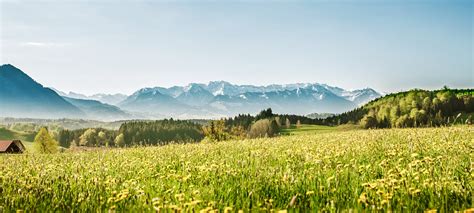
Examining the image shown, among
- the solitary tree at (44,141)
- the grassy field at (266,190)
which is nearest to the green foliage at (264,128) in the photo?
the solitary tree at (44,141)

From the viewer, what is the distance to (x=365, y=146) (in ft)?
38.8

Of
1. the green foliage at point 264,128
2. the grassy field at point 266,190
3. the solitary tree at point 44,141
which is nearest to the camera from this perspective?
the grassy field at point 266,190

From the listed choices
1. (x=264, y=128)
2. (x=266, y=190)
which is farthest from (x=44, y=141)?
(x=266, y=190)

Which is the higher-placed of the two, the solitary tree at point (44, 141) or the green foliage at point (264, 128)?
the green foliage at point (264, 128)

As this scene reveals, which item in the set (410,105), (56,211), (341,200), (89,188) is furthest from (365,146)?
(410,105)

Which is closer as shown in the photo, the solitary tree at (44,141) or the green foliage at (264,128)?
the solitary tree at (44,141)

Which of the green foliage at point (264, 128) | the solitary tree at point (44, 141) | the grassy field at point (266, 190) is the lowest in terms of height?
the solitary tree at point (44, 141)

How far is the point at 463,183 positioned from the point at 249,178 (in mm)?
3313

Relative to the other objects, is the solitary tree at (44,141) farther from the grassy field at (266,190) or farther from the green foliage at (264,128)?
the grassy field at (266,190)

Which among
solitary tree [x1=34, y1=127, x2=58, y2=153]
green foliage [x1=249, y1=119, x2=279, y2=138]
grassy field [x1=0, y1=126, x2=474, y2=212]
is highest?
green foliage [x1=249, y1=119, x2=279, y2=138]

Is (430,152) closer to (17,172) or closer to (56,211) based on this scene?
(56,211)

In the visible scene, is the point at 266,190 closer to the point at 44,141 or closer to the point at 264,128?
the point at 44,141

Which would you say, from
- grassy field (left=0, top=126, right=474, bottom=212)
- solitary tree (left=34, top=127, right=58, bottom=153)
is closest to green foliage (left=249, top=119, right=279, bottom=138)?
solitary tree (left=34, top=127, right=58, bottom=153)

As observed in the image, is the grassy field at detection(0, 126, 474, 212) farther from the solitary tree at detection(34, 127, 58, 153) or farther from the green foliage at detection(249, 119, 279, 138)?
the green foliage at detection(249, 119, 279, 138)
